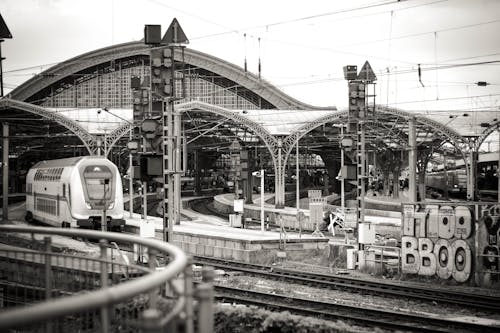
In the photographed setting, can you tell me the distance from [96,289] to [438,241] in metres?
14.8

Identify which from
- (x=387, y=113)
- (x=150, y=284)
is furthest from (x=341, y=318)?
(x=387, y=113)

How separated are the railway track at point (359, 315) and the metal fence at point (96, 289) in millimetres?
7345

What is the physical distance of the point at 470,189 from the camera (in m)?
45.3

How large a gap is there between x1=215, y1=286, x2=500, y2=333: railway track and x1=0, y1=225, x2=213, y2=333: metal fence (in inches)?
289

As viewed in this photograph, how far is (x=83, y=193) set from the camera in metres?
30.2

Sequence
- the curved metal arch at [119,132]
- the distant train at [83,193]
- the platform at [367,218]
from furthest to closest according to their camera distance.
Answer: the curved metal arch at [119,132]
the platform at [367,218]
the distant train at [83,193]

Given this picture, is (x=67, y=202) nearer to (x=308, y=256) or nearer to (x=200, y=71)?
(x=308, y=256)

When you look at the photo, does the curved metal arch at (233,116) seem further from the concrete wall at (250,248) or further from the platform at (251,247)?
the concrete wall at (250,248)

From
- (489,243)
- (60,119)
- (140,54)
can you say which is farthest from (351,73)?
(140,54)

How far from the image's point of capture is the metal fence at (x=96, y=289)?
3.31 m

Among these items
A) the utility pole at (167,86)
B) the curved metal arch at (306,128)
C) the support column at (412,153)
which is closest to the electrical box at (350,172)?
the utility pole at (167,86)

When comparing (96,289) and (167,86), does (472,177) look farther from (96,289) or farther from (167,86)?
(96,289)

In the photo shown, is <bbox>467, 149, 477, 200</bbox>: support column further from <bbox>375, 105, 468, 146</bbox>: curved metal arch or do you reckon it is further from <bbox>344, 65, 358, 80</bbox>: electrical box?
<bbox>344, 65, 358, 80</bbox>: electrical box

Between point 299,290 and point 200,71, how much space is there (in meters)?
65.9
